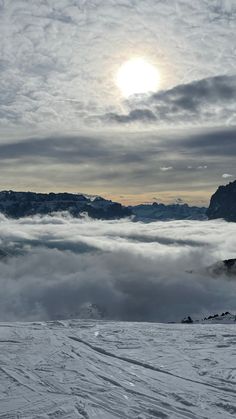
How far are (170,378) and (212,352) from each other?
238 inches

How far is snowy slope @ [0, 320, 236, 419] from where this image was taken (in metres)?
14.8

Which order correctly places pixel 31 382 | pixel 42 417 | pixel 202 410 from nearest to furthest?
pixel 42 417
pixel 202 410
pixel 31 382

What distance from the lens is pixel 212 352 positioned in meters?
23.7

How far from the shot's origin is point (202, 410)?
48.6 ft

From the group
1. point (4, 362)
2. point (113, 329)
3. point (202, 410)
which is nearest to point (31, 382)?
point (4, 362)

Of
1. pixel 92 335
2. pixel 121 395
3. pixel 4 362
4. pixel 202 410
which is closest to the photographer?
pixel 202 410

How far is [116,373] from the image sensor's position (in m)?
19.1

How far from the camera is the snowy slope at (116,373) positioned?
48.6ft

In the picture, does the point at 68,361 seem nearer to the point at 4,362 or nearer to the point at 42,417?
the point at 4,362

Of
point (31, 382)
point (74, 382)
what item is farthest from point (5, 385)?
point (74, 382)

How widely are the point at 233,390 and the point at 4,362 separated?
435 inches

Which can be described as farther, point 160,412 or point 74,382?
point 74,382

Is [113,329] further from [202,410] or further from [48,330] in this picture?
[202,410]

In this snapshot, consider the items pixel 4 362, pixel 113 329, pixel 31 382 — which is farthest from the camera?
pixel 113 329
